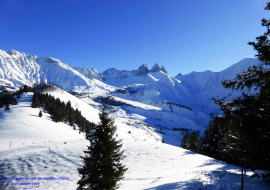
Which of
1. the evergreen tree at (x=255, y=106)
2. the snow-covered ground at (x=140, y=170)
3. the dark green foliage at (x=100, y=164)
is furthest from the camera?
the snow-covered ground at (x=140, y=170)

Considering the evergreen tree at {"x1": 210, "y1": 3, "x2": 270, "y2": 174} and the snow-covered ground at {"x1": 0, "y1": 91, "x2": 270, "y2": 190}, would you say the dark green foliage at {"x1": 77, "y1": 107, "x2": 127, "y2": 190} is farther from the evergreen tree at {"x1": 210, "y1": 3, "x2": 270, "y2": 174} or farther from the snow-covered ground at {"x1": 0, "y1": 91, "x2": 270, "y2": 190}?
the evergreen tree at {"x1": 210, "y1": 3, "x2": 270, "y2": 174}

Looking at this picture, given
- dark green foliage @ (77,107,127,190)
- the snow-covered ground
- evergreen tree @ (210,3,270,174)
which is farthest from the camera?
the snow-covered ground

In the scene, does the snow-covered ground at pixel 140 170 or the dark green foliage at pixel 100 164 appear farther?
the snow-covered ground at pixel 140 170

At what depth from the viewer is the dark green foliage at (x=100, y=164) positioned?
10.2m

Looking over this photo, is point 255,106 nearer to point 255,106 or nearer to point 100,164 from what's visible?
point 255,106

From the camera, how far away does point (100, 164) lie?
9984 mm

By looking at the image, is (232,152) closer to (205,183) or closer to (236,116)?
(205,183)

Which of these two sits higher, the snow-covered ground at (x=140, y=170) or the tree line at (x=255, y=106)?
the tree line at (x=255, y=106)

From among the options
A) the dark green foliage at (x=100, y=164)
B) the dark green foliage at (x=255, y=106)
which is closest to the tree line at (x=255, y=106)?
the dark green foliage at (x=255, y=106)

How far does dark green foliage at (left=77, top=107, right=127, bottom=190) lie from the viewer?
33.6 ft

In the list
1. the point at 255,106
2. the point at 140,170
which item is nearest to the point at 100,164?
the point at 140,170

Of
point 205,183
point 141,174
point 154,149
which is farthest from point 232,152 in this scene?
point 154,149

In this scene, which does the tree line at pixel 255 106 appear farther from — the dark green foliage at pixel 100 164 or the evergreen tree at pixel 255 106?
the dark green foliage at pixel 100 164

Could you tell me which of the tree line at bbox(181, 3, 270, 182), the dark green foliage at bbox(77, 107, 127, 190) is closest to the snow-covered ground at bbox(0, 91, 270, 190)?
the dark green foliage at bbox(77, 107, 127, 190)
